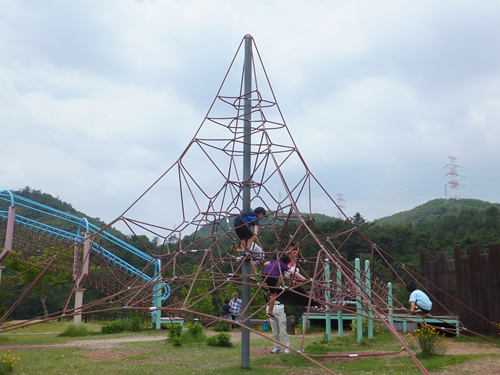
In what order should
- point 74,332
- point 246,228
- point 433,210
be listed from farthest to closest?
point 433,210
point 74,332
point 246,228

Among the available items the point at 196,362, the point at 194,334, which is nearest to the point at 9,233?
the point at 194,334

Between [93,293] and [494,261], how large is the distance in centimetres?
2571

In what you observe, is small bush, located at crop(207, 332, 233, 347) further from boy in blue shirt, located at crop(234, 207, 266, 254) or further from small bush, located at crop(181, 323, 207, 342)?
boy in blue shirt, located at crop(234, 207, 266, 254)

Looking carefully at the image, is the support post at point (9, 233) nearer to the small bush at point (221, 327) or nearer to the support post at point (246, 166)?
the small bush at point (221, 327)

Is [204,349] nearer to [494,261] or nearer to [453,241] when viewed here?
[494,261]

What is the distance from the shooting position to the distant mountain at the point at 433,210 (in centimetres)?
4994

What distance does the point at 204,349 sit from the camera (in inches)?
361

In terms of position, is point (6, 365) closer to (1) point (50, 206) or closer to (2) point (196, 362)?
(2) point (196, 362)

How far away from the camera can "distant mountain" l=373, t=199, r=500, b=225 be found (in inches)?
1966

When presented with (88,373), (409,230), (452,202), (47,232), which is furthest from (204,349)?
(452,202)

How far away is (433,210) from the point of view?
175 ft

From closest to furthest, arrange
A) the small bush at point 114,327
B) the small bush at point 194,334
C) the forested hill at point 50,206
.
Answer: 1. the small bush at point 194,334
2. the small bush at point 114,327
3. the forested hill at point 50,206

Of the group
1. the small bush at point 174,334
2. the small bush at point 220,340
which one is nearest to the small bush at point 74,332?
the small bush at point 174,334

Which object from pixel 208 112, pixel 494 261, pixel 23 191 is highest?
pixel 23 191
